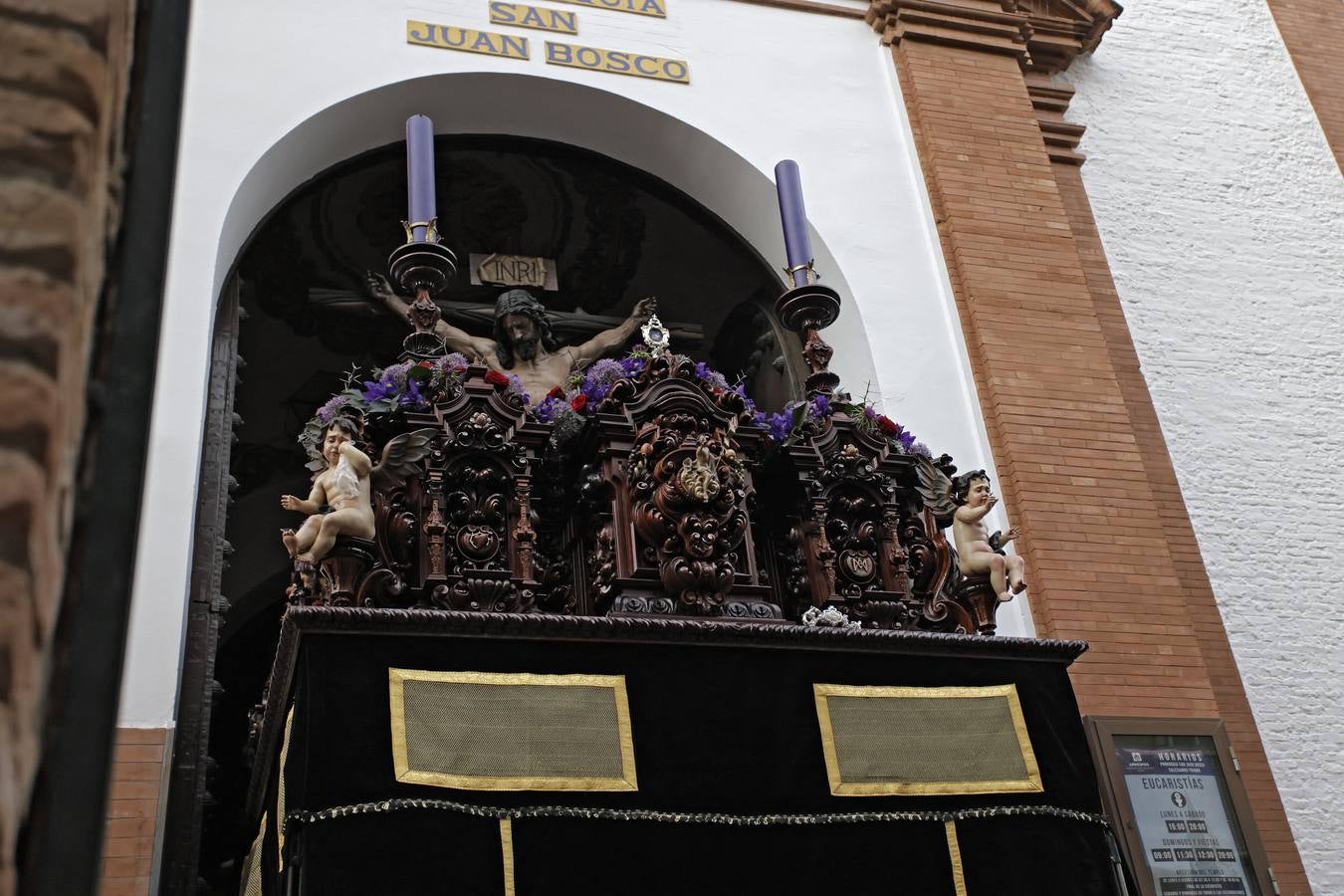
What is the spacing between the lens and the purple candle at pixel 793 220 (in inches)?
250

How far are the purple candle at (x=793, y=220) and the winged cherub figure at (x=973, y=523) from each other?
3.62ft

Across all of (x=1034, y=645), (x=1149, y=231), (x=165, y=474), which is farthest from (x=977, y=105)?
(x=165, y=474)

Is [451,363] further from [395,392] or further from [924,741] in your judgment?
[924,741]

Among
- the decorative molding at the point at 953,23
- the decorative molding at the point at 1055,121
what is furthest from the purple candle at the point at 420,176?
the decorative molding at the point at 1055,121

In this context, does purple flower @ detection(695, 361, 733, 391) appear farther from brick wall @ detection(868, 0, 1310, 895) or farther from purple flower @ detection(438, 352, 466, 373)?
brick wall @ detection(868, 0, 1310, 895)

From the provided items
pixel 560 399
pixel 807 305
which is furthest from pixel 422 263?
pixel 807 305

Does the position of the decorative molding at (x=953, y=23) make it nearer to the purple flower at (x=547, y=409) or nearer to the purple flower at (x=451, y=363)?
the purple flower at (x=547, y=409)

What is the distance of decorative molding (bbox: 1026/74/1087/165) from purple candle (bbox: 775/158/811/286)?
4.39 meters

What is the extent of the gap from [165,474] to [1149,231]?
7.61m

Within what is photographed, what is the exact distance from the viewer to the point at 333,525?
15.8 feet

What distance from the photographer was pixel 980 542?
6.00 m

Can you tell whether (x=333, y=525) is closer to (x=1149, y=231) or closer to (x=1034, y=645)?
(x=1034, y=645)

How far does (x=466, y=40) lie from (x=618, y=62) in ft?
3.20

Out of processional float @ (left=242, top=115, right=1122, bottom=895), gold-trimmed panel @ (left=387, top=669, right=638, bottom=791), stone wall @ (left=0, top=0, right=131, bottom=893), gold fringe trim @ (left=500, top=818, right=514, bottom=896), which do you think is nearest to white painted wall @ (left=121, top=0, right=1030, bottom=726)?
processional float @ (left=242, top=115, right=1122, bottom=895)
